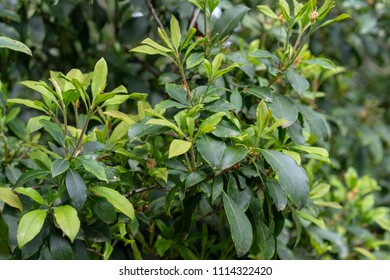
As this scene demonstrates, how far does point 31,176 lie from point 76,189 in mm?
136

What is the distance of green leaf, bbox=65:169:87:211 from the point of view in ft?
4.19

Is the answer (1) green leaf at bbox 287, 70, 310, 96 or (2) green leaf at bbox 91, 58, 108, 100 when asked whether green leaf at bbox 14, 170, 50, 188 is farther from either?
(1) green leaf at bbox 287, 70, 310, 96

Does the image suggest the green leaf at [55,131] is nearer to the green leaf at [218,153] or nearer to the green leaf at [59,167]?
the green leaf at [59,167]

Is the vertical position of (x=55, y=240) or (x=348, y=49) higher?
(x=55, y=240)

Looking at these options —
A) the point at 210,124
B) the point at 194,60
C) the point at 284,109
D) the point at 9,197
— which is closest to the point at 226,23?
the point at 194,60

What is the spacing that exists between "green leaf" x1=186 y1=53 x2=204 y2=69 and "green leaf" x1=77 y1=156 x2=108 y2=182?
368 mm

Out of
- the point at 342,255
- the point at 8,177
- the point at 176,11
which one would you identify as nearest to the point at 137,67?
the point at 176,11

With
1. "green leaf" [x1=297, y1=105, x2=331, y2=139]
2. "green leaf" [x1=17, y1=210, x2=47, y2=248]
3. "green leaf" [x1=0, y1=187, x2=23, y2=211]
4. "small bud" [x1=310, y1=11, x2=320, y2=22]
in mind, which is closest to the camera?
"green leaf" [x1=17, y1=210, x2=47, y2=248]

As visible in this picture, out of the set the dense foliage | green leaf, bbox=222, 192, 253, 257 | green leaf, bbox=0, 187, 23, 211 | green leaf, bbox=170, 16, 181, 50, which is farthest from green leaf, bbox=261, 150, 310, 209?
green leaf, bbox=0, 187, 23, 211

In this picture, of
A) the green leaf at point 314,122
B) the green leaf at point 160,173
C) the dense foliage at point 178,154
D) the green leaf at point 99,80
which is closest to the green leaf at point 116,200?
the dense foliage at point 178,154

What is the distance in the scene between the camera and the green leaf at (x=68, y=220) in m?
1.22

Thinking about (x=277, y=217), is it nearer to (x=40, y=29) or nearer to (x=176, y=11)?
Result: (x=176, y=11)

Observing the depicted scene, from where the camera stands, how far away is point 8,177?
5.43 feet
